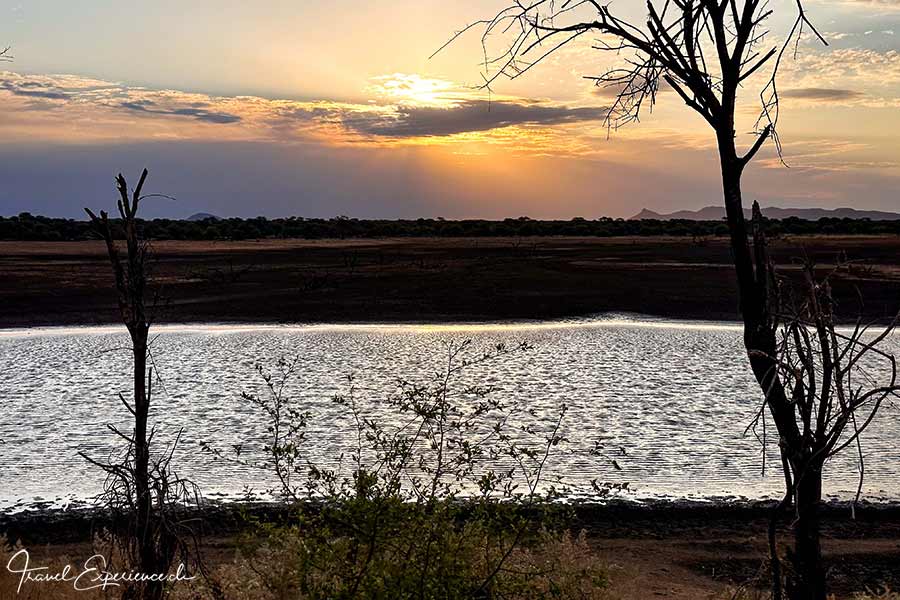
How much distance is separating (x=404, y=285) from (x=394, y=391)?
16004 mm

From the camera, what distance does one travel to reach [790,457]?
4.67 metres

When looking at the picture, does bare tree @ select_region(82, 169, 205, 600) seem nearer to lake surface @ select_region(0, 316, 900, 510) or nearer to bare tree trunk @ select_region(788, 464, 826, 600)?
bare tree trunk @ select_region(788, 464, 826, 600)

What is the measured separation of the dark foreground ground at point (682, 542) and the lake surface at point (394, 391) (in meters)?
0.64

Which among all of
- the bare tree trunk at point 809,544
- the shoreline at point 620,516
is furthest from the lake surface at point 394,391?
the bare tree trunk at point 809,544

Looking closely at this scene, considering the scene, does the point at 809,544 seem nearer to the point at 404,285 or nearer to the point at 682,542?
the point at 682,542

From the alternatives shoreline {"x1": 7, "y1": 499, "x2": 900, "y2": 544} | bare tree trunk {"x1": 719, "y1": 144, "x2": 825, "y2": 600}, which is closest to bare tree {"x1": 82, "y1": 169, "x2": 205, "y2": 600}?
shoreline {"x1": 7, "y1": 499, "x2": 900, "y2": 544}

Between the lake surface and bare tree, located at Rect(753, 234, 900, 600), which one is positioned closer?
bare tree, located at Rect(753, 234, 900, 600)

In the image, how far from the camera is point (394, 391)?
15.2 metres

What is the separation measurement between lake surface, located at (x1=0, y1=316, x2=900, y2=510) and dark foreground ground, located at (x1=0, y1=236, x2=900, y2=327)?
211cm

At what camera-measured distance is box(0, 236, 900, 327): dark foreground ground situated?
25.4 meters

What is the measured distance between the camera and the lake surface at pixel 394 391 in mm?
10289

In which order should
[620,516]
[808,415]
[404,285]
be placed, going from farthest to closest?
[404,285] < [620,516] < [808,415]
